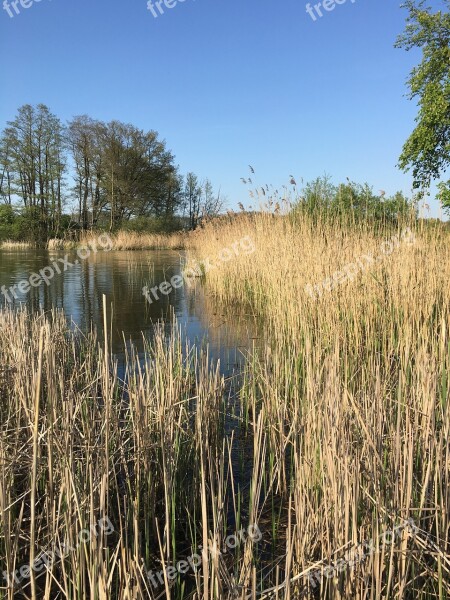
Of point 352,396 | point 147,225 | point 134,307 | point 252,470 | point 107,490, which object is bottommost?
point 252,470

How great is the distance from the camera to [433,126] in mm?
15703

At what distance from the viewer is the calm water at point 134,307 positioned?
17.2 feet

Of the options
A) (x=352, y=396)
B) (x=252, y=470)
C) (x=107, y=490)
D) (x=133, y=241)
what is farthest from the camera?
(x=133, y=241)

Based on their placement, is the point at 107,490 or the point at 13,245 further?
the point at 13,245

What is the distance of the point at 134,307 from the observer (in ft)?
25.3

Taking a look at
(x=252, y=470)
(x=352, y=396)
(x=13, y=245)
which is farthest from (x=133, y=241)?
(x=352, y=396)

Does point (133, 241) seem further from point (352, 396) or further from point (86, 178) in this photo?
point (352, 396)

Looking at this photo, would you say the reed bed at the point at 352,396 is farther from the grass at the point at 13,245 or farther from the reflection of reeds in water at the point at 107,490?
the grass at the point at 13,245

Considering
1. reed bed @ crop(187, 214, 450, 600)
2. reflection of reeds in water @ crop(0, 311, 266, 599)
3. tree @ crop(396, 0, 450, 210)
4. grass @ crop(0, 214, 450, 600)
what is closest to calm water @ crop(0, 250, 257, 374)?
reed bed @ crop(187, 214, 450, 600)

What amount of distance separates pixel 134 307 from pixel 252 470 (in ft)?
18.7

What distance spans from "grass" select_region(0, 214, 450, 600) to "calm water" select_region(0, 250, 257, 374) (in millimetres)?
1155

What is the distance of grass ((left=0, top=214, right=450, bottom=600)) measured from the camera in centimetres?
135

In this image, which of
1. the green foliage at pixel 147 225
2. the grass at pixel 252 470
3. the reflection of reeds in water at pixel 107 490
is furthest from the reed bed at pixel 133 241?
the reflection of reeds in water at pixel 107 490

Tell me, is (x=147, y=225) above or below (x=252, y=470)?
above
